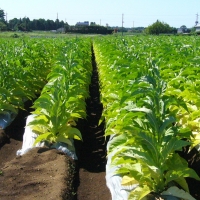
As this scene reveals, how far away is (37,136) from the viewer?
579cm

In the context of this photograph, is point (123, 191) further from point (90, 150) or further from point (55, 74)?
point (55, 74)

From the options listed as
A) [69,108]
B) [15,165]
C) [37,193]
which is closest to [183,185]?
[37,193]

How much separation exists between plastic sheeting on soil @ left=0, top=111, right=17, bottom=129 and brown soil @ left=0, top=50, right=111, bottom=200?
1.71 feet

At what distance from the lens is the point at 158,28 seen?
2345 inches

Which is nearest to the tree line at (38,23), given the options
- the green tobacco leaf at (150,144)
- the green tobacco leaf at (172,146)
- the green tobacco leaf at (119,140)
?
the green tobacco leaf at (119,140)

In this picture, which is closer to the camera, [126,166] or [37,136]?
[126,166]

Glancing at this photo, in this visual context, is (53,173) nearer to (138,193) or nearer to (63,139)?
(63,139)

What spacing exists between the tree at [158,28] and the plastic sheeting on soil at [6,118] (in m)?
53.0

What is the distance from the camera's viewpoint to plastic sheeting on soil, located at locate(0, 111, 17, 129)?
6.98 meters

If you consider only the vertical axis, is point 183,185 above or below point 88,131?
above

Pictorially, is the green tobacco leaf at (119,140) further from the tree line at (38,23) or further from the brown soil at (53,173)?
the tree line at (38,23)

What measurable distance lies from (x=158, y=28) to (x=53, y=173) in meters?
57.1

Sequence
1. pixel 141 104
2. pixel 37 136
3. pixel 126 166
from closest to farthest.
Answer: pixel 126 166 → pixel 141 104 → pixel 37 136

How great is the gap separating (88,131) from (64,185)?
8.48ft
